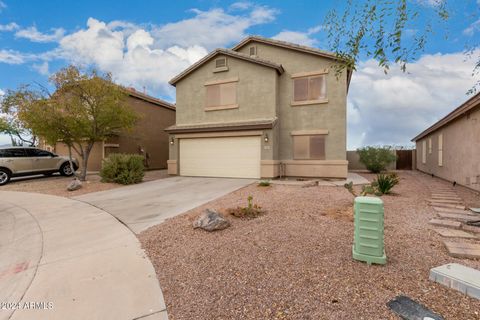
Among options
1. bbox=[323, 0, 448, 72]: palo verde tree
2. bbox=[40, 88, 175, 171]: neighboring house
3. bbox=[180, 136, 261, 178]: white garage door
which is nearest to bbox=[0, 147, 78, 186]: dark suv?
bbox=[40, 88, 175, 171]: neighboring house

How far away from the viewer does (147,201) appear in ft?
27.9

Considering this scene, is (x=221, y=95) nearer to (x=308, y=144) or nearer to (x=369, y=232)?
(x=308, y=144)

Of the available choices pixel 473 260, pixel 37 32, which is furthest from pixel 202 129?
pixel 473 260

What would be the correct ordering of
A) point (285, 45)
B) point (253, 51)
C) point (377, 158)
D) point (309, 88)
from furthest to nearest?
1. point (377, 158)
2. point (253, 51)
3. point (285, 45)
4. point (309, 88)

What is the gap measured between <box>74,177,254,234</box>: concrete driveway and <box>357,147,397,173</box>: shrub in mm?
13073

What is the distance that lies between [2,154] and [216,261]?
592 inches

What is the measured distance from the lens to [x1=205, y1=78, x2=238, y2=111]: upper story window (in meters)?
14.9

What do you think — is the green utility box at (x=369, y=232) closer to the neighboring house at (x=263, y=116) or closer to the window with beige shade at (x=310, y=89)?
the neighboring house at (x=263, y=116)

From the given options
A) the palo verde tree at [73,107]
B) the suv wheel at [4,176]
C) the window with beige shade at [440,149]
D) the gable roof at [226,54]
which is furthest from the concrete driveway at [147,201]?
the window with beige shade at [440,149]

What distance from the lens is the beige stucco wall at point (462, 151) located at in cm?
979

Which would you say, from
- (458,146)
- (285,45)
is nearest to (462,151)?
(458,146)

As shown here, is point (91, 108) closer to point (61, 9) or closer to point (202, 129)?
point (61, 9)

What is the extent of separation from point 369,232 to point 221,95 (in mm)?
13022

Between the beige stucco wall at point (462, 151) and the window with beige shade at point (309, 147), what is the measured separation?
19.4 ft
